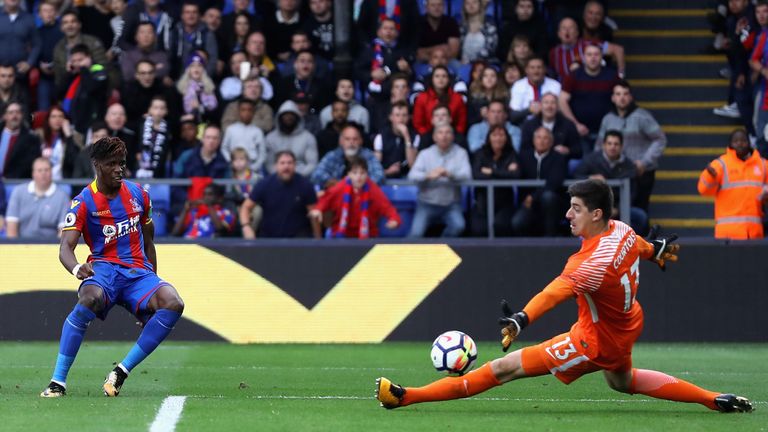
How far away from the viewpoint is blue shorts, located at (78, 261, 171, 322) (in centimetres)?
976

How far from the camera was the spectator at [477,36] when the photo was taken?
19156mm

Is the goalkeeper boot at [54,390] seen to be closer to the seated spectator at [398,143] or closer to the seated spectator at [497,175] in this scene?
the seated spectator at [497,175]

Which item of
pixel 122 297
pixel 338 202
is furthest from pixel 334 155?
pixel 122 297

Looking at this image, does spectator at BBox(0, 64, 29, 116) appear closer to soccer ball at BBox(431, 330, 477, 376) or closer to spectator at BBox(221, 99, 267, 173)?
spectator at BBox(221, 99, 267, 173)

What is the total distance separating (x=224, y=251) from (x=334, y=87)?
4190mm

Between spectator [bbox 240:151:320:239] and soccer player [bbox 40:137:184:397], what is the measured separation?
6.20m

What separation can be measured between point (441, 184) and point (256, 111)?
282 cm

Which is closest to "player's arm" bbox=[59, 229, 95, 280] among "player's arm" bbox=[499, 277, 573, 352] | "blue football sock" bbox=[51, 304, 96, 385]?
"blue football sock" bbox=[51, 304, 96, 385]

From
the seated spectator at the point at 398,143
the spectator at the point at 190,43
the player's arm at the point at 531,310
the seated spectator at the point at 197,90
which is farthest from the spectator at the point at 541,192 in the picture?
the player's arm at the point at 531,310

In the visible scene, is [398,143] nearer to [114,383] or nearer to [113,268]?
[113,268]

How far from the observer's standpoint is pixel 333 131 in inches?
695

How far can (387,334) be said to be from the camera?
594 inches

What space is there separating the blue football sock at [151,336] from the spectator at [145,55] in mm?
8809

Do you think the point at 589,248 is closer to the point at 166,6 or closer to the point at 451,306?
the point at 451,306
